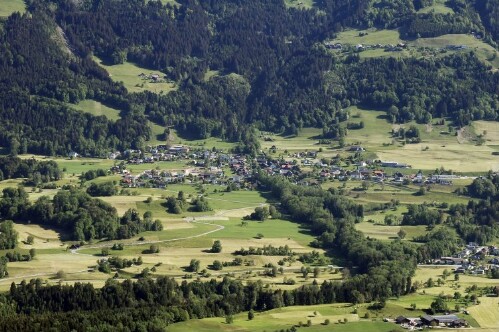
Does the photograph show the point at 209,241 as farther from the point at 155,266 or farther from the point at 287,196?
the point at 287,196

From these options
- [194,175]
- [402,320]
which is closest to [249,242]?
[402,320]

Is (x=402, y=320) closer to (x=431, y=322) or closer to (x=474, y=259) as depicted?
(x=431, y=322)

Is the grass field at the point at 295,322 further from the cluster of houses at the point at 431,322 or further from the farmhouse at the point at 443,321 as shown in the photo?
the farmhouse at the point at 443,321

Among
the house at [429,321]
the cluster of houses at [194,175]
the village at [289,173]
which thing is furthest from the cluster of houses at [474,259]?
the cluster of houses at [194,175]

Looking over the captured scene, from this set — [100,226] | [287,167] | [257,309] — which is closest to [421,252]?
[257,309]

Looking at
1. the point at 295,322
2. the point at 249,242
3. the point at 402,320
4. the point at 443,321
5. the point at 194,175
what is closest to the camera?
the point at 295,322

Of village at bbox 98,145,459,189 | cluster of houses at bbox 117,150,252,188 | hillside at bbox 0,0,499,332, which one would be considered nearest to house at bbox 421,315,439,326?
hillside at bbox 0,0,499,332

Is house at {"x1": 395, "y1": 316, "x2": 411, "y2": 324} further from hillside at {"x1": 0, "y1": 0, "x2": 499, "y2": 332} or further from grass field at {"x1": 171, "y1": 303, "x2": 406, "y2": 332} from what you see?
grass field at {"x1": 171, "y1": 303, "x2": 406, "y2": 332}
